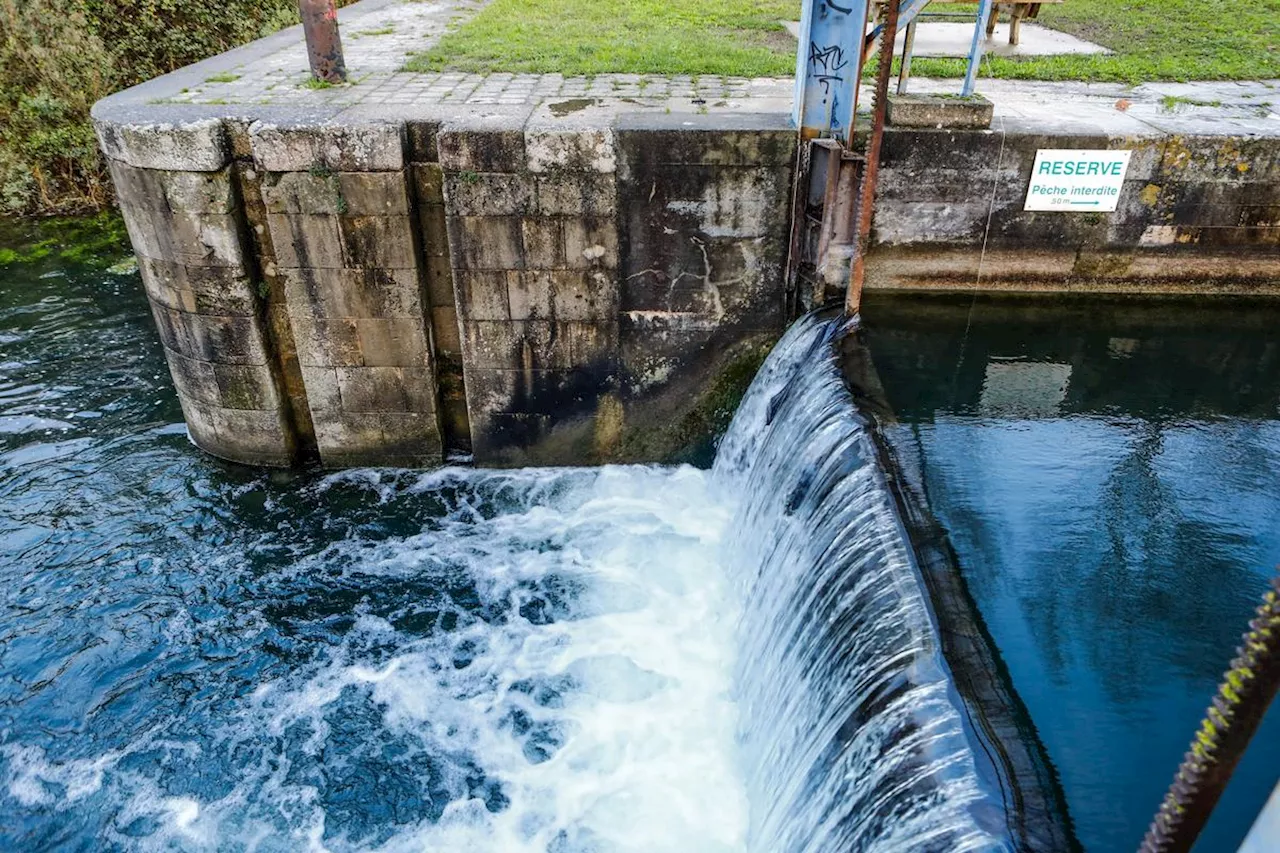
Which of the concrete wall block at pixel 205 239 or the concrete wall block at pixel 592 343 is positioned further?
the concrete wall block at pixel 592 343

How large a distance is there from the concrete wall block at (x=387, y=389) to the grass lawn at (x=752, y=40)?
357 centimetres

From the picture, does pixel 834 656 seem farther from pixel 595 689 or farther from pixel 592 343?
pixel 592 343

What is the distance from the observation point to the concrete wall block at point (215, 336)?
7.47 metres

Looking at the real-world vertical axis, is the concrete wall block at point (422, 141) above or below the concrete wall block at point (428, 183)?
above

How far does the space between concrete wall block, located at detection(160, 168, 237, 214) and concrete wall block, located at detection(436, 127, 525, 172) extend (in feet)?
5.76

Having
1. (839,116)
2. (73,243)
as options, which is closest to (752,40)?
(839,116)

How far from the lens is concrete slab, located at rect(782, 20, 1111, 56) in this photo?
10586 millimetres

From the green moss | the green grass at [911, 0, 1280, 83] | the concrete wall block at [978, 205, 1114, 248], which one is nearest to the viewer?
the concrete wall block at [978, 205, 1114, 248]

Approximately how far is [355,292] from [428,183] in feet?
3.69

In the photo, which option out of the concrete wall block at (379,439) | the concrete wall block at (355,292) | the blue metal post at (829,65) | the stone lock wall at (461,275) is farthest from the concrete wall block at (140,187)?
the blue metal post at (829,65)

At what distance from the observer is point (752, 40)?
1105cm

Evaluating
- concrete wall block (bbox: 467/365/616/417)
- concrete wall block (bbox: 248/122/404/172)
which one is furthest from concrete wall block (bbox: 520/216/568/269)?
concrete wall block (bbox: 248/122/404/172)

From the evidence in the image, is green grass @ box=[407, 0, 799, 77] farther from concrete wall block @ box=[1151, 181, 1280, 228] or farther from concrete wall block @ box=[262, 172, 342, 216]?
concrete wall block @ box=[1151, 181, 1280, 228]

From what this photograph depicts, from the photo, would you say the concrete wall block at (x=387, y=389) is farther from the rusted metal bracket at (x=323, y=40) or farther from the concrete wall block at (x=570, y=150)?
the rusted metal bracket at (x=323, y=40)
